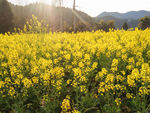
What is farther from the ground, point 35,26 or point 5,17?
point 5,17

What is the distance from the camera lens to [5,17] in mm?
29562

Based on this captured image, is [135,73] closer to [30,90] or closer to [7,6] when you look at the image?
[30,90]

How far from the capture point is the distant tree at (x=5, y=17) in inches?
1162

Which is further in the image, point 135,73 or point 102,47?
point 102,47

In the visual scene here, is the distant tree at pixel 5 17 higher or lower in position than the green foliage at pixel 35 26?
higher

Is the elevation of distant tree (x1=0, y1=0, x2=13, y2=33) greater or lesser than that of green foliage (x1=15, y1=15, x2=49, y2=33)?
greater

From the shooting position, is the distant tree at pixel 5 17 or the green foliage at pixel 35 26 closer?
the green foliage at pixel 35 26

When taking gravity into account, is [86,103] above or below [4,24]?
below

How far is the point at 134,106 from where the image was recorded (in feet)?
9.14

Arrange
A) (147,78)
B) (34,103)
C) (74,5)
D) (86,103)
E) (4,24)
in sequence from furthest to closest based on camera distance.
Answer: (4,24), (74,5), (34,103), (86,103), (147,78)

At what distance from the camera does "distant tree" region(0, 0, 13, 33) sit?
29508 mm

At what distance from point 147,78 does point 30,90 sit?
2.63m

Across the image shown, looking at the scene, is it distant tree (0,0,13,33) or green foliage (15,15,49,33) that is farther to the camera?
distant tree (0,0,13,33)

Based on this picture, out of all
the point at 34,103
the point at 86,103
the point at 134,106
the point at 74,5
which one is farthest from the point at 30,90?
the point at 74,5
